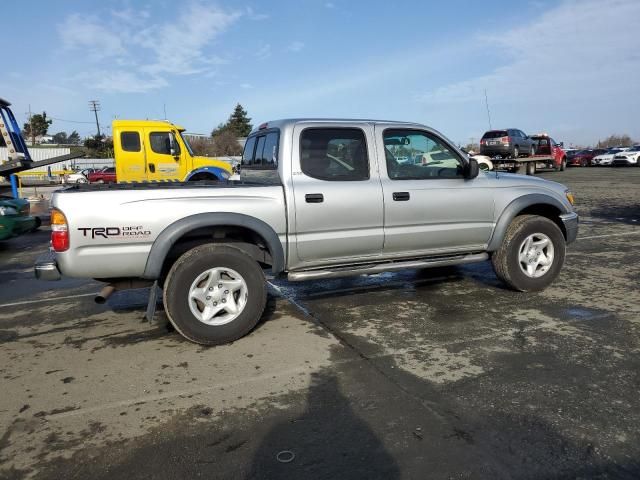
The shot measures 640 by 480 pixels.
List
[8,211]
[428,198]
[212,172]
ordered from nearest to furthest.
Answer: [428,198]
[8,211]
[212,172]

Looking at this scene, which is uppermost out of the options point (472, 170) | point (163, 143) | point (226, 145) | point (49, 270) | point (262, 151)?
point (226, 145)

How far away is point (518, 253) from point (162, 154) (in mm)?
10104

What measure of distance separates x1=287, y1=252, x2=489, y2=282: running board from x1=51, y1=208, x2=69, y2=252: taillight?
189cm

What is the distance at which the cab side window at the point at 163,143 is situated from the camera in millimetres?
12977

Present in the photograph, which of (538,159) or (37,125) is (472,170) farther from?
(37,125)

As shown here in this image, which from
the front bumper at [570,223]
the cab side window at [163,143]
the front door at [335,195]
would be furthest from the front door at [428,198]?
the cab side window at [163,143]

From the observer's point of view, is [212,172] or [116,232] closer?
[116,232]

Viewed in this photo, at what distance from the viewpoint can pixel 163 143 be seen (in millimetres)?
13086

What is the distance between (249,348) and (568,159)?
137 feet

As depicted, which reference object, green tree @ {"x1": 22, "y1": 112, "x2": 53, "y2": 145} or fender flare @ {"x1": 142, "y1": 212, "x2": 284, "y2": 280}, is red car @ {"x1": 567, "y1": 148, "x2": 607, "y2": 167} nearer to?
fender flare @ {"x1": 142, "y1": 212, "x2": 284, "y2": 280}

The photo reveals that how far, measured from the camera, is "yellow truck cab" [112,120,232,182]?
1277cm

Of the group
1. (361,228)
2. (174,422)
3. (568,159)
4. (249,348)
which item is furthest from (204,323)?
(568,159)

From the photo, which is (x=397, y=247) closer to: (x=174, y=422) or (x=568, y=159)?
(x=174, y=422)

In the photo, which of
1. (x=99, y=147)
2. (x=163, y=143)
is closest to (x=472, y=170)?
(x=163, y=143)
